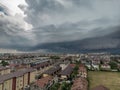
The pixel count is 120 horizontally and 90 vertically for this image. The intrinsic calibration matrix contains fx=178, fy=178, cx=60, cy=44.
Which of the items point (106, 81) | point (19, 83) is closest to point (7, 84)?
point (19, 83)

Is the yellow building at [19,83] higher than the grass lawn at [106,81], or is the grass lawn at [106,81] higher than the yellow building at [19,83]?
the yellow building at [19,83]

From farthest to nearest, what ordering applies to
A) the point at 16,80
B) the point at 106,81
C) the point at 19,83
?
1. the point at 106,81
2. the point at 19,83
3. the point at 16,80

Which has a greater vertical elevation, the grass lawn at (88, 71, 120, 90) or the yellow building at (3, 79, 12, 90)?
the yellow building at (3, 79, 12, 90)

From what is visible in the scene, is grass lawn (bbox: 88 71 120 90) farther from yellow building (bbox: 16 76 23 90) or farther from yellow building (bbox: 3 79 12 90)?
yellow building (bbox: 3 79 12 90)

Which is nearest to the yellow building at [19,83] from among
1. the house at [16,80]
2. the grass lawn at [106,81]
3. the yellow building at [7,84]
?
the house at [16,80]

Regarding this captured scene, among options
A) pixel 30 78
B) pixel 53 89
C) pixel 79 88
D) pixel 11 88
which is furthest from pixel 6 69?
pixel 79 88

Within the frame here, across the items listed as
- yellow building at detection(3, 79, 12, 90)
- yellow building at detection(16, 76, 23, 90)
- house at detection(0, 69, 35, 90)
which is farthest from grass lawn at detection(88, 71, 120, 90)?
yellow building at detection(3, 79, 12, 90)

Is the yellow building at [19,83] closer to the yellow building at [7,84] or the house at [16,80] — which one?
the house at [16,80]

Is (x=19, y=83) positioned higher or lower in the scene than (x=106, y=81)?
higher

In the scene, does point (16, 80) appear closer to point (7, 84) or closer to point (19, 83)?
point (19, 83)

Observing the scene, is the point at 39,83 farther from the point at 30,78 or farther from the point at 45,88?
the point at 30,78

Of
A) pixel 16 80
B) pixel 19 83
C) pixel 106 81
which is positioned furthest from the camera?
pixel 106 81
